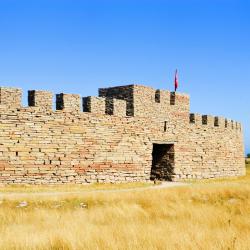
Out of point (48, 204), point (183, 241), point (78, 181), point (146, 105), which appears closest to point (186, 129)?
point (146, 105)

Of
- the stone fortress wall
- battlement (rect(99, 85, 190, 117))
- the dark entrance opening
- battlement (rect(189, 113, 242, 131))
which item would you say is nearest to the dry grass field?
the stone fortress wall

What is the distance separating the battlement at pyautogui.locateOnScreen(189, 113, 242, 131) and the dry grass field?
853 centimetres

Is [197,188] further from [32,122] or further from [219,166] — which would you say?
[219,166]

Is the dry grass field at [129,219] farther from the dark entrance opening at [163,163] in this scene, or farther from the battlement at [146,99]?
the dark entrance opening at [163,163]

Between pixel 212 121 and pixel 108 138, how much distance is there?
27.4 feet

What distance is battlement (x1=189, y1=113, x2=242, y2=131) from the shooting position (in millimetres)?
25069

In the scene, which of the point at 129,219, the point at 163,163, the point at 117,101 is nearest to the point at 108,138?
the point at 117,101

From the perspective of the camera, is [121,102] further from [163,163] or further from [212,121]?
[212,121]

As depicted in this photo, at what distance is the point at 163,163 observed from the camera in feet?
77.6

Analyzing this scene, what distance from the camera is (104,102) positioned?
65.3 feet

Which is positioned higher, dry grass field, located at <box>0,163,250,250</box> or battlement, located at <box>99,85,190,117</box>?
battlement, located at <box>99,85,190,117</box>

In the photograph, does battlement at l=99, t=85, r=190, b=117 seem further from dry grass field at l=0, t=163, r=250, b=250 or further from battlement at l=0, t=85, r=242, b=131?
dry grass field at l=0, t=163, r=250, b=250

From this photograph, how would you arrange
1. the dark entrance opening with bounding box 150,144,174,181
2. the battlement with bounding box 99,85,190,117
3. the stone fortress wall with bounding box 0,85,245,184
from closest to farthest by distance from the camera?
the stone fortress wall with bounding box 0,85,245,184 < the battlement with bounding box 99,85,190,117 < the dark entrance opening with bounding box 150,144,174,181

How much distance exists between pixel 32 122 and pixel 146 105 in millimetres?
5913
